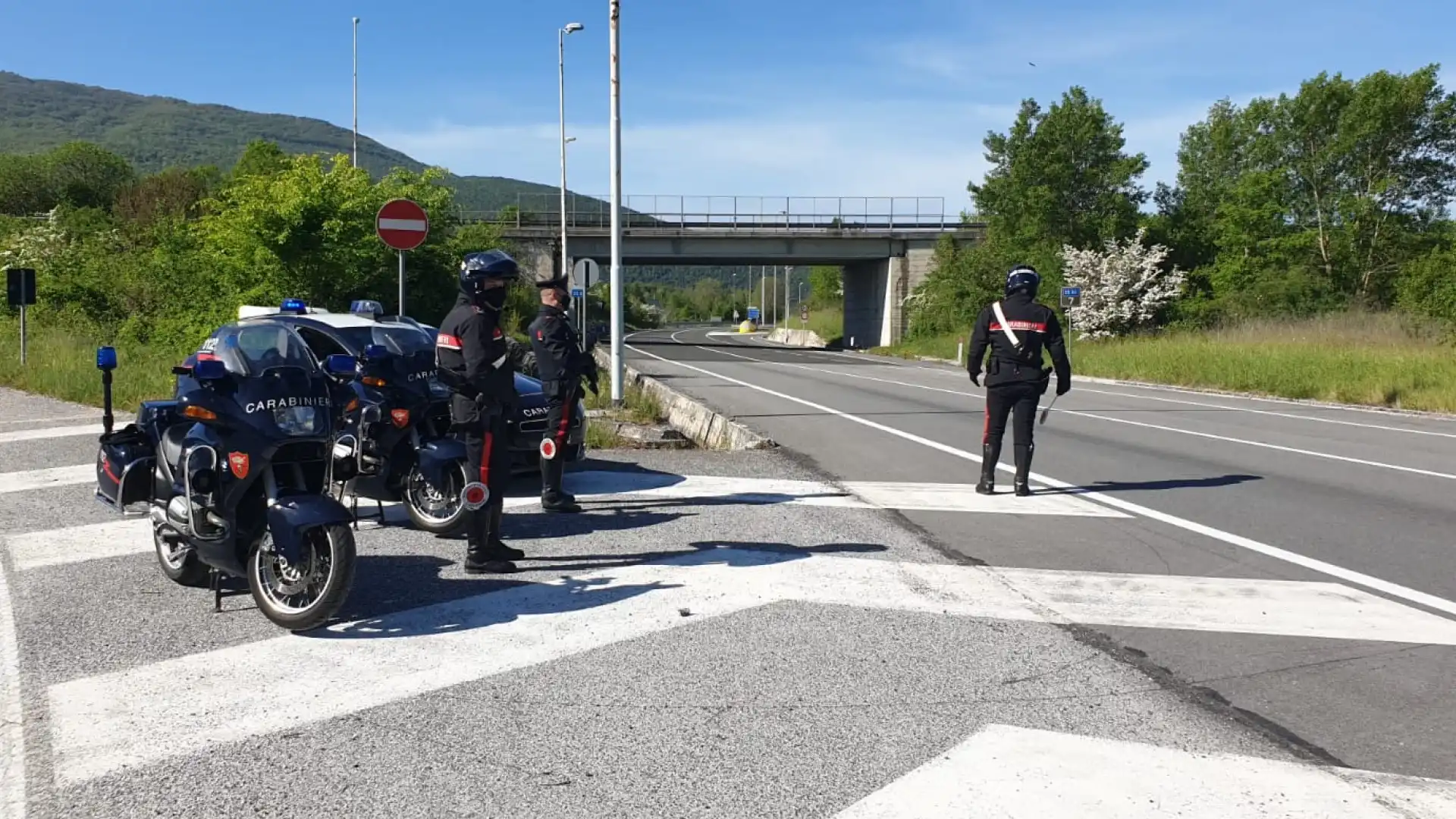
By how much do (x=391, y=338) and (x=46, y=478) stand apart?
327 centimetres

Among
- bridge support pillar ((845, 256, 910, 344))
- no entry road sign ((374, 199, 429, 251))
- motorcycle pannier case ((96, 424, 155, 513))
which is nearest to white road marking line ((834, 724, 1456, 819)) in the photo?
motorcycle pannier case ((96, 424, 155, 513))

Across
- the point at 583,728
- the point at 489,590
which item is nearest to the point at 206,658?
the point at 489,590

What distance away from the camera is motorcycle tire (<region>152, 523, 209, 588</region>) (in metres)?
5.93

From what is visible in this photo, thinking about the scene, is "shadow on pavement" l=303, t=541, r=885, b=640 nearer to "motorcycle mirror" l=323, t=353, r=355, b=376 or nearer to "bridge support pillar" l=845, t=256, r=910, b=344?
"motorcycle mirror" l=323, t=353, r=355, b=376

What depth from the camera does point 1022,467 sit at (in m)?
9.35

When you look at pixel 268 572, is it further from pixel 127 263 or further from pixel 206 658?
pixel 127 263

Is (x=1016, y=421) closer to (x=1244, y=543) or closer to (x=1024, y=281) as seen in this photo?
(x=1024, y=281)

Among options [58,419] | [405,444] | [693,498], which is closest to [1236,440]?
[693,498]

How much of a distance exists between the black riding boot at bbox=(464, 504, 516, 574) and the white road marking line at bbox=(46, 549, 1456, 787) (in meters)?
0.40

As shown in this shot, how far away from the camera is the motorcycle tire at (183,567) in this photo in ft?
19.5

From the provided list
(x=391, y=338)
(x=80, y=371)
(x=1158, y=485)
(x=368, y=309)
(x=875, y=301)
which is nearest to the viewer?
(x=391, y=338)

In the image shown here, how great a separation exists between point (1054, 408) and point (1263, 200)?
35.9m

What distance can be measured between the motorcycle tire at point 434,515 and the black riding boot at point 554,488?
0.99m

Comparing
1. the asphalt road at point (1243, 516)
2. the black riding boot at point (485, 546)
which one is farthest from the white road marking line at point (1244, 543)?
the black riding boot at point (485, 546)
